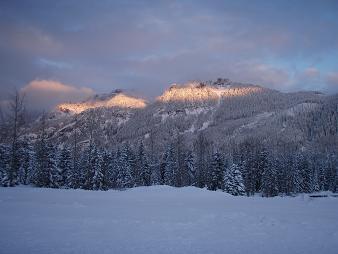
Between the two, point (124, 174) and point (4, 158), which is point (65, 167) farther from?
point (124, 174)

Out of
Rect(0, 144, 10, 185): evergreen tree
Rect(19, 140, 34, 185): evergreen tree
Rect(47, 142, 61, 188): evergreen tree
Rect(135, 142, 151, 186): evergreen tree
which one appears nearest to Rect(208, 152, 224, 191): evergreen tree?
Rect(135, 142, 151, 186): evergreen tree

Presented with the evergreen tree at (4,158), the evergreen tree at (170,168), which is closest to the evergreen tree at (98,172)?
the evergreen tree at (4,158)

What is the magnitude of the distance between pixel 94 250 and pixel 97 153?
50282 millimetres

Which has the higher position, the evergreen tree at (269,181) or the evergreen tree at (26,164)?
the evergreen tree at (26,164)

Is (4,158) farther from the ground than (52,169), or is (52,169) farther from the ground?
(4,158)

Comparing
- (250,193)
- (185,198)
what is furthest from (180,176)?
(185,198)

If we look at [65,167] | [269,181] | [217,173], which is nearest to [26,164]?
[65,167]

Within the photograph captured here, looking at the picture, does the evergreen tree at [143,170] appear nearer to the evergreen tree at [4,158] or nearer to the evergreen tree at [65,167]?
the evergreen tree at [65,167]

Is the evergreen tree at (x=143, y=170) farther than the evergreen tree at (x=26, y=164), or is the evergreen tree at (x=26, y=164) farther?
the evergreen tree at (x=143, y=170)

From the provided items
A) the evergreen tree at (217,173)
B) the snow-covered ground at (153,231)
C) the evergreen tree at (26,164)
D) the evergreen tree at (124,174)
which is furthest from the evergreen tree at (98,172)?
the snow-covered ground at (153,231)

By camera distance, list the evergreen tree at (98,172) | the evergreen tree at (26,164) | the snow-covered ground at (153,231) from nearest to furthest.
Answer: the snow-covered ground at (153,231)
the evergreen tree at (98,172)
the evergreen tree at (26,164)

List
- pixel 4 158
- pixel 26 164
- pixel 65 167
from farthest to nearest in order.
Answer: pixel 26 164, pixel 65 167, pixel 4 158

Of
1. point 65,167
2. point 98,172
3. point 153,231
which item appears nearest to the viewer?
point 153,231

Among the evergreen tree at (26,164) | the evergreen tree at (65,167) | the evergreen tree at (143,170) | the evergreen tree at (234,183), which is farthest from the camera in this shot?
the evergreen tree at (143,170)
